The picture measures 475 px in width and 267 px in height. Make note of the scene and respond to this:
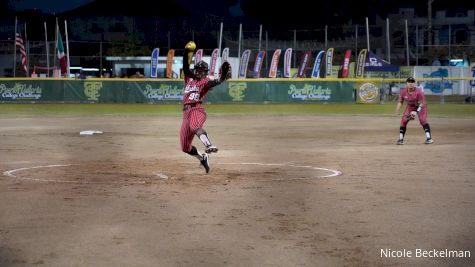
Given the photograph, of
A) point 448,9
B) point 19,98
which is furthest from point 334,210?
point 448,9

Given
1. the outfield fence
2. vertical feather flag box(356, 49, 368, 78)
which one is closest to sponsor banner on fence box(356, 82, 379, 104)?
the outfield fence

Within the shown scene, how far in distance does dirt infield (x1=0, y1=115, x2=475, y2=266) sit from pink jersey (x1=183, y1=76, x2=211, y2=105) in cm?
133

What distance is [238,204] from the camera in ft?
36.6

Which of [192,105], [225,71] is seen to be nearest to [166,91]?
[192,105]

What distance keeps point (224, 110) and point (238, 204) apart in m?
31.7

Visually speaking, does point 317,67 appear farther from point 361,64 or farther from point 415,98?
point 415,98

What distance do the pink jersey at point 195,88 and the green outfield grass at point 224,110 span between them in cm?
Result: 2400

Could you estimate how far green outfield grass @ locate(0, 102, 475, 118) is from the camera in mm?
39812

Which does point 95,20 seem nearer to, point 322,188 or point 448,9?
point 448,9

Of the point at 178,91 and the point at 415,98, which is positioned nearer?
the point at 415,98

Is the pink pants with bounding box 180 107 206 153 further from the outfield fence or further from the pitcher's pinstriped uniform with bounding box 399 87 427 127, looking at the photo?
the outfield fence

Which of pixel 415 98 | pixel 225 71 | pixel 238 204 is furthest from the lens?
pixel 415 98

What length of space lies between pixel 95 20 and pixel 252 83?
71019mm

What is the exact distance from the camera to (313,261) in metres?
7.62
